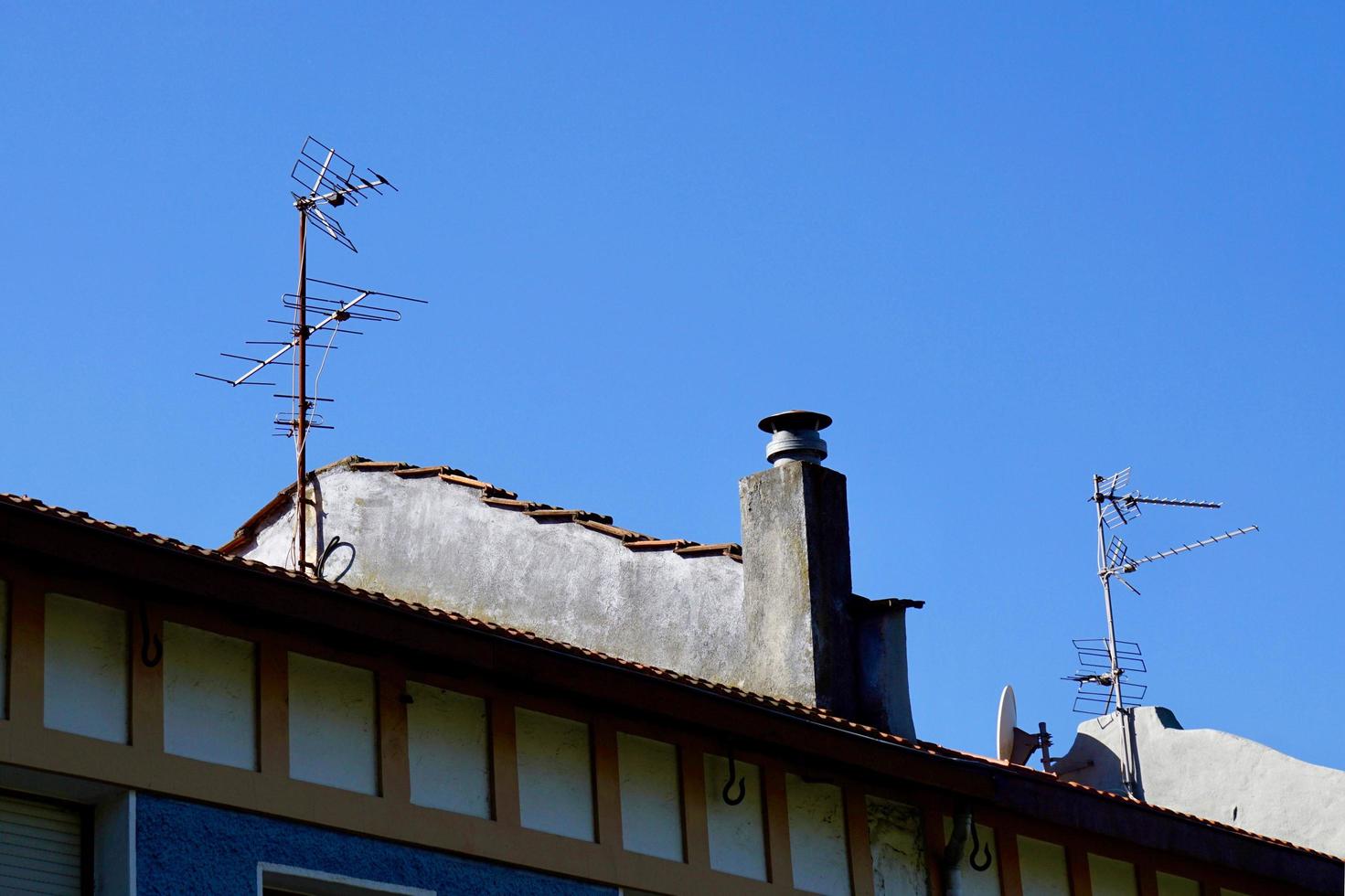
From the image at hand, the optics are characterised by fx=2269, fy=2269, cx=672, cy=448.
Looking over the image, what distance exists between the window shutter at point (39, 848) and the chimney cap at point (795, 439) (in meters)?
8.21

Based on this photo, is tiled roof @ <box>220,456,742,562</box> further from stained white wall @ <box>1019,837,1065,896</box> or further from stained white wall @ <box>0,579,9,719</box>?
stained white wall @ <box>0,579,9,719</box>

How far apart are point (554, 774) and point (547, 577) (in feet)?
19.3

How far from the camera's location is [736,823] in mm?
12688

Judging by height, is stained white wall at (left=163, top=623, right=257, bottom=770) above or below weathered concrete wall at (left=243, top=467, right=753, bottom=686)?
below

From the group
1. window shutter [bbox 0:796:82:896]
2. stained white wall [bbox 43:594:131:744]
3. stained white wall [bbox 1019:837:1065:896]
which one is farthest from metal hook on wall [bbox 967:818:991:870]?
window shutter [bbox 0:796:82:896]

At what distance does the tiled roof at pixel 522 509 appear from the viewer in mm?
17047

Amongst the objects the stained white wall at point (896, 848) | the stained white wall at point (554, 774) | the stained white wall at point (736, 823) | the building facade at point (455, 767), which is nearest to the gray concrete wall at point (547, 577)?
the building facade at point (455, 767)

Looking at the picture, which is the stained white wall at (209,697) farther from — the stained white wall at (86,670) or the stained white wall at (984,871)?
the stained white wall at (984,871)

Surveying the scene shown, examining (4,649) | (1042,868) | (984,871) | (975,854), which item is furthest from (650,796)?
(4,649)

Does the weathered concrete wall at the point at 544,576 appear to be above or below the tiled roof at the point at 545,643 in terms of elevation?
above

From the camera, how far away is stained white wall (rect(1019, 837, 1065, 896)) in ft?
47.0

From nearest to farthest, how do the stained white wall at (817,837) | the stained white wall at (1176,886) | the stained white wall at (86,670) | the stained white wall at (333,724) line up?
1. the stained white wall at (86,670)
2. the stained white wall at (333,724)
3. the stained white wall at (817,837)
4. the stained white wall at (1176,886)

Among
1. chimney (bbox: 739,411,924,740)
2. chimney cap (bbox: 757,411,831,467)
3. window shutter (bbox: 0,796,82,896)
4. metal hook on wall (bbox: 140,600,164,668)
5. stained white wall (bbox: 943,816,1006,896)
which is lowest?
window shutter (bbox: 0,796,82,896)

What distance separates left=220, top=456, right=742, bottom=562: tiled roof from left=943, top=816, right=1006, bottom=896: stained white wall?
356 cm
